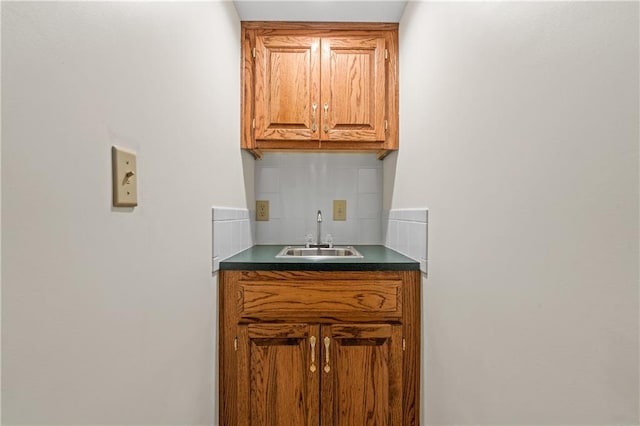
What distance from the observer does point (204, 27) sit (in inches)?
49.7

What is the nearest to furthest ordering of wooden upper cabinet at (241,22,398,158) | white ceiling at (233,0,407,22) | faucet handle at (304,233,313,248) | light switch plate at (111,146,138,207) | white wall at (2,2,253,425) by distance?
white wall at (2,2,253,425) < light switch plate at (111,146,138,207) < white ceiling at (233,0,407,22) < wooden upper cabinet at (241,22,398,158) < faucet handle at (304,233,313,248)

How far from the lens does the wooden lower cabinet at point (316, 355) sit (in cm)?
144

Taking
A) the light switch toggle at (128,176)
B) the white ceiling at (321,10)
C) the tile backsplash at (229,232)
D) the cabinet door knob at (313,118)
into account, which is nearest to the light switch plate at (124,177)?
the light switch toggle at (128,176)

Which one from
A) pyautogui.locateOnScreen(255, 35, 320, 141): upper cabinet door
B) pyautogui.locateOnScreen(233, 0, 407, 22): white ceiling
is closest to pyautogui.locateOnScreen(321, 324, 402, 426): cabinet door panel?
pyautogui.locateOnScreen(255, 35, 320, 141): upper cabinet door

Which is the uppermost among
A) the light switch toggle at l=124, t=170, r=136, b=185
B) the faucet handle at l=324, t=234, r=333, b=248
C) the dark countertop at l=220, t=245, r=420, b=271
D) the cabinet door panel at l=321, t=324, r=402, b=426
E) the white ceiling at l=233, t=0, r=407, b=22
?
the white ceiling at l=233, t=0, r=407, b=22

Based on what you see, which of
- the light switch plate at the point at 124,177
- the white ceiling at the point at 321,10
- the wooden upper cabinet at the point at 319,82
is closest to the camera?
the light switch plate at the point at 124,177

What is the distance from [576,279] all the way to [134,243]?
89cm

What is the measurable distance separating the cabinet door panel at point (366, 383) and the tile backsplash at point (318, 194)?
77cm

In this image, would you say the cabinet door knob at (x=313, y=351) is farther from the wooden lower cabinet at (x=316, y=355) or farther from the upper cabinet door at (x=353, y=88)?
the upper cabinet door at (x=353, y=88)

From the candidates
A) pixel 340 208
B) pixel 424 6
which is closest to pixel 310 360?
pixel 340 208

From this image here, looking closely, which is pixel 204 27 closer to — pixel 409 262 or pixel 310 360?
pixel 409 262

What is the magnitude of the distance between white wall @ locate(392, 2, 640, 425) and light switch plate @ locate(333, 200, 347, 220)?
0.93 m

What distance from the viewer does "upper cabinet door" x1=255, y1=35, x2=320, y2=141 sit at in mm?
1778

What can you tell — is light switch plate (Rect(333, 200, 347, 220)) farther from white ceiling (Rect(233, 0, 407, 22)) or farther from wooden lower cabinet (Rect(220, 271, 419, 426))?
white ceiling (Rect(233, 0, 407, 22))
